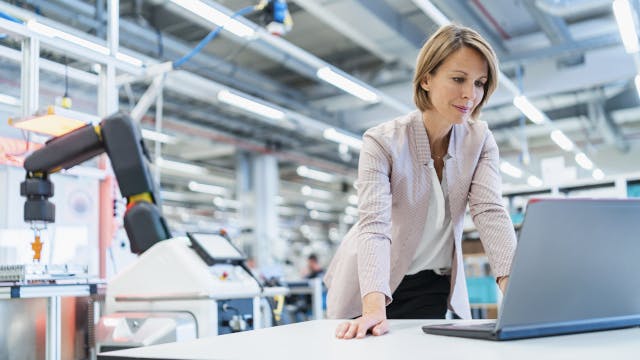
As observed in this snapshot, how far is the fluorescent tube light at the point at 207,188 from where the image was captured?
48.5ft

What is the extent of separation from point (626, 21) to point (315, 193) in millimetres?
12001

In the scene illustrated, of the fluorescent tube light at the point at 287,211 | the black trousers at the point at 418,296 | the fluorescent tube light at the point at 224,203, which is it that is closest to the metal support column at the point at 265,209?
the fluorescent tube light at the point at 224,203

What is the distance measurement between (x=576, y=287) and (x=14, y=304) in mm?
2474

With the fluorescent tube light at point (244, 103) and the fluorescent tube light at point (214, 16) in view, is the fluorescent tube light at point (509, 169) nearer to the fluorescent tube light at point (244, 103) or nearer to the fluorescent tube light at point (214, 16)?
the fluorescent tube light at point (244, 103)

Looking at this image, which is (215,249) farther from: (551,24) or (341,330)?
(551,24)

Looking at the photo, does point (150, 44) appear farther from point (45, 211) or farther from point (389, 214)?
point (389, 214)

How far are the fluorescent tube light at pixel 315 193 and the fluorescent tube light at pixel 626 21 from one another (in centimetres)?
1101

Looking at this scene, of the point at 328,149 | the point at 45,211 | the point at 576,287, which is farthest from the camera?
the point at 328,149

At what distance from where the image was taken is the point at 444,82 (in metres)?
1.35

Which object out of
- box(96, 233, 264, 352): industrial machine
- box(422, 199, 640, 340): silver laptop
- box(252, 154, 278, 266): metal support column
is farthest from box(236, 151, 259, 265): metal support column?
box(422, 199, 640, 340): silver laptop

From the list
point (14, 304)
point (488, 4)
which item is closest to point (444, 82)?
point (14, 304)

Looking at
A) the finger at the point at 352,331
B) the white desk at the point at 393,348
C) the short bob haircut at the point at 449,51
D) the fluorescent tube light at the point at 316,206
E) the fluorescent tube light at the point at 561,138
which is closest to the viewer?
the white desk at the point at 393,348

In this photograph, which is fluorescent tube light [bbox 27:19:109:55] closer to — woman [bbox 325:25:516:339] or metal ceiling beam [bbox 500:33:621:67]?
woman [bbox 325:25:516:339]

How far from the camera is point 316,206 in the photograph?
1878cm
